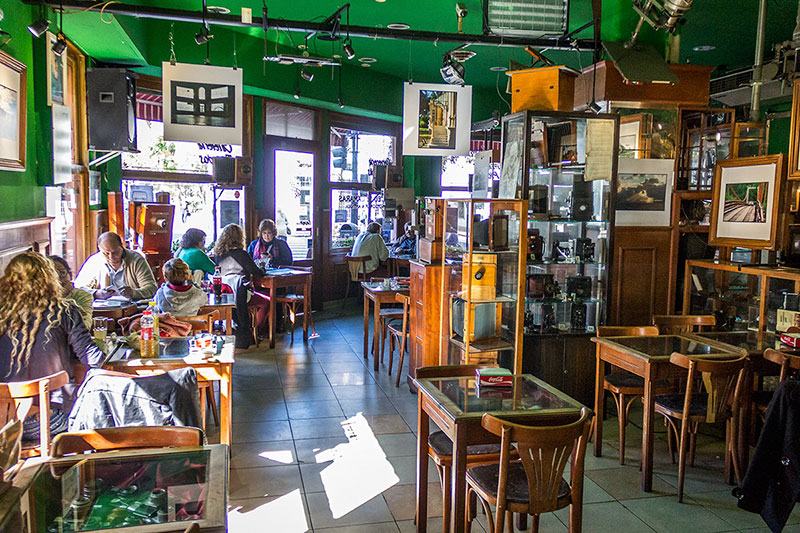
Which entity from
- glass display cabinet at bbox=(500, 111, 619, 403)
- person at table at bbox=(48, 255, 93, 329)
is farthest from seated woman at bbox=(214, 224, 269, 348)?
glass display cabinet at bbox=(500, 111, 619, 403)

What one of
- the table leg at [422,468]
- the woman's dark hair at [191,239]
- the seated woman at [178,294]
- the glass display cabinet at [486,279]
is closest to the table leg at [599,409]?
the glass display cabinet at [486,279]

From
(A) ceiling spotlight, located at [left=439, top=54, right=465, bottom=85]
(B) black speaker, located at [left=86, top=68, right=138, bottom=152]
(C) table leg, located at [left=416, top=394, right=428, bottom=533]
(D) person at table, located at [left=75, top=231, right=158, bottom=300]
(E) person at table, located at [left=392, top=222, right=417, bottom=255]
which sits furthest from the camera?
(E) person at table, located at [left=392, top=222, right=417, bottom=255]

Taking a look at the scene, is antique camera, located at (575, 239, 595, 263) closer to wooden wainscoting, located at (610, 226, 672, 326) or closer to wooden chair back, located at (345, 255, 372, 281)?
wooden wainscoting, located at (610, 226, 672, 326)

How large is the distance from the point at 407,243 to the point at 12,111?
712 centimetres

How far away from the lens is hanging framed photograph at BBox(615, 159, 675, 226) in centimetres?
567

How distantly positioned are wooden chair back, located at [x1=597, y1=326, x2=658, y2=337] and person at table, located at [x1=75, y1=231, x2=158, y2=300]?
4.11m

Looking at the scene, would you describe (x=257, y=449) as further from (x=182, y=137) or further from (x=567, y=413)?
(x=182, y=137)

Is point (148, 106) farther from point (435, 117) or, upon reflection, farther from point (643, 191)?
point (643, 191)

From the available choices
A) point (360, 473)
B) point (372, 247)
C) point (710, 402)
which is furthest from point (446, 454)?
point (372, 247)

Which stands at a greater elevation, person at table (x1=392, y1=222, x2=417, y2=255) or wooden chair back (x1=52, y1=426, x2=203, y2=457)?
person at table (x1=392, y1=222, x2=417, y2=255)

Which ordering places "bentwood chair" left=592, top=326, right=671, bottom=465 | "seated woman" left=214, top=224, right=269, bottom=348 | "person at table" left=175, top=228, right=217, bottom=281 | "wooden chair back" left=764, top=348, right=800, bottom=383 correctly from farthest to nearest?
"seated woman" left=214, top=224, right=269, bottom=348
"person at table" left=175, top=228, right=217, bottom=281
"bentwood chair" left=592, top=326, right=671, bottom=465
"wooden chair back" left=764, top=348, right=800, bottom=383

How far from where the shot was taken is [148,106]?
316 inches

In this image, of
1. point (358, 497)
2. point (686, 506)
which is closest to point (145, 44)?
point (358, 497)

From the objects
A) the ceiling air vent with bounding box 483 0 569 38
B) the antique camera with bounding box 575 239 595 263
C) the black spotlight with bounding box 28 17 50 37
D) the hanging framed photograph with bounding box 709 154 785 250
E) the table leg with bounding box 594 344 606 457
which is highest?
the ceiling air vent with bounding box 483 0 569 38
